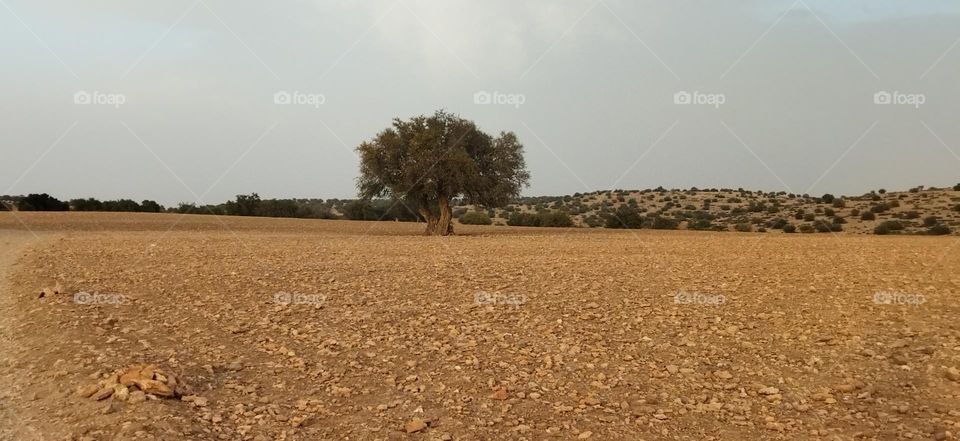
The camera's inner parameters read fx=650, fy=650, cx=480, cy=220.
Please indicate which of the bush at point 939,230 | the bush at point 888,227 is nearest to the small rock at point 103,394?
the bush at point 939,230

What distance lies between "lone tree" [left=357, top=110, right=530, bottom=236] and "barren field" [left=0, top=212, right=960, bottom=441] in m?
17.4

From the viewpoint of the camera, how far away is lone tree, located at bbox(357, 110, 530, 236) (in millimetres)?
30641

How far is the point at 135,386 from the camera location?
19.0 feet

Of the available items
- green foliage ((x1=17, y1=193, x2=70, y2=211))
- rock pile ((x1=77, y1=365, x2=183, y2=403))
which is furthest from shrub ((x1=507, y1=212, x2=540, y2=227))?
rock pile ((x1=77, y1=365, x2=183, y2=403))

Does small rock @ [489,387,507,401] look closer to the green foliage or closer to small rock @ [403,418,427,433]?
small rock @ [403,418,427,433]

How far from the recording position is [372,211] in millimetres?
65750

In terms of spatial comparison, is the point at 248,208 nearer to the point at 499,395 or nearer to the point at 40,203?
the point at 40,203

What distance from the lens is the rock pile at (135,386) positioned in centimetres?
562

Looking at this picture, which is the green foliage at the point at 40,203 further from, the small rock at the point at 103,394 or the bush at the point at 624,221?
the small rock at the point at 103,394

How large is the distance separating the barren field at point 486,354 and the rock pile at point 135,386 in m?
0.03

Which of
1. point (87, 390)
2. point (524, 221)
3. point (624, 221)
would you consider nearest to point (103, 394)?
point (87, 390)

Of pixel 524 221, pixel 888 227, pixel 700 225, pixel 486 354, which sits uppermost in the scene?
pixel 888 227

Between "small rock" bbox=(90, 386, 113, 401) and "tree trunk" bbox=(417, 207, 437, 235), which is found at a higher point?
"tree trunk" bbox=(417, 207, 437, 235)

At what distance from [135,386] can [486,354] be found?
11.7 ft
